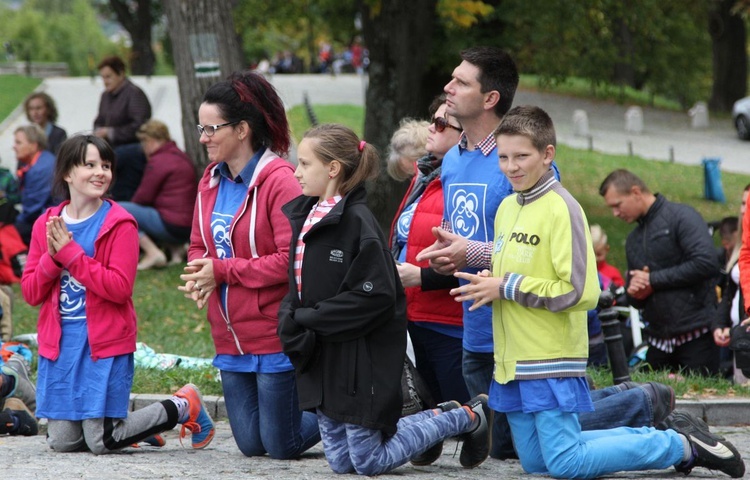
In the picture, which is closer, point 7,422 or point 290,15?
point 7,422

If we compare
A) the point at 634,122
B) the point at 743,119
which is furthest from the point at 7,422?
the point at 634,122

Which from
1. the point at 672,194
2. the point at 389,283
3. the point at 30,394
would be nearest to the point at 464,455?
the point at 389,283

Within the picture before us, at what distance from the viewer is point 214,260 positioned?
5.76 meters

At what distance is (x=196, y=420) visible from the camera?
6438mm

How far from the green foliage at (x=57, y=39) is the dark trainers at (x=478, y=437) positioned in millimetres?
61363

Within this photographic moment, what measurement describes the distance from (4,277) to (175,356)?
1.91 meters

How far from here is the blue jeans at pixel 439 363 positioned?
20.3 ft

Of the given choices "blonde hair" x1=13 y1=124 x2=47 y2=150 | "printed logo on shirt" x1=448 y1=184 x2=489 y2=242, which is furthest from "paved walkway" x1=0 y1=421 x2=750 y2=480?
"blonde hair" x1=13 y1=124 x2=47 y2=150

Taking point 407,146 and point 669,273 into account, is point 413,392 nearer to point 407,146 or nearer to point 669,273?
point 407,146

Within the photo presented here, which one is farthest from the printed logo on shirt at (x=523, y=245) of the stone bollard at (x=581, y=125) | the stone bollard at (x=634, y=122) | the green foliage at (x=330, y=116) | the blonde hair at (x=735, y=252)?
the stone bollard at (x=634, y=122)

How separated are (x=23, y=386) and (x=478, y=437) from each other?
327cm

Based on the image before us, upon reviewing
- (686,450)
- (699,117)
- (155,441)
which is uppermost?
(686,450)

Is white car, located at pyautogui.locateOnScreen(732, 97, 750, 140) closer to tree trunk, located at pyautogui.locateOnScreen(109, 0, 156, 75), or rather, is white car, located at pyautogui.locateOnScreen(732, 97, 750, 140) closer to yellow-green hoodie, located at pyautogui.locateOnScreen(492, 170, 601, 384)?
tree trunk, located at pyautogui.locateOnScreen(109, 0, 156, 75)

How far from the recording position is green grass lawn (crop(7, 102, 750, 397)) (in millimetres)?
8062
